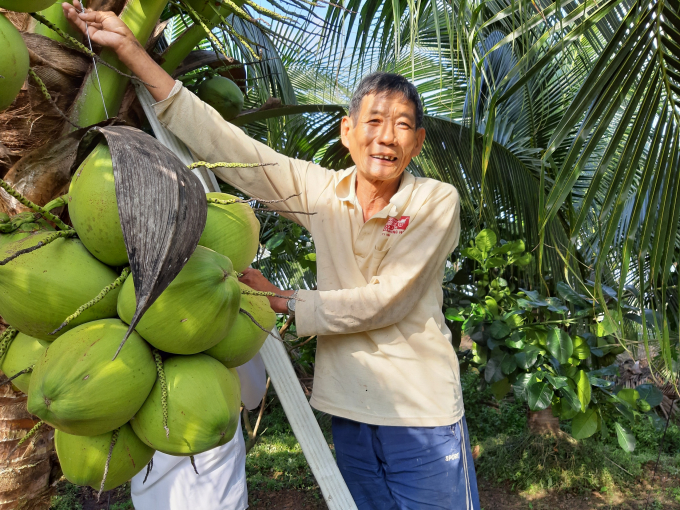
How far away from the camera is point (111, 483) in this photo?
77 cm

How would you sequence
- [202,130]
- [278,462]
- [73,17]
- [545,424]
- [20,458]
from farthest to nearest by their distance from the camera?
[278,462], [545,424], [202,130], [20,458], [73,17]

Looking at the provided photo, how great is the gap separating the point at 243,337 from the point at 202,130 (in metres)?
0.77

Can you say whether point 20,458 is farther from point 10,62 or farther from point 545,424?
point 545,424

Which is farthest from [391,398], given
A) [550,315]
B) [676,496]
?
[676,496]

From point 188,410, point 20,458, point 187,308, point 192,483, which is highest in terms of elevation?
point 187,308

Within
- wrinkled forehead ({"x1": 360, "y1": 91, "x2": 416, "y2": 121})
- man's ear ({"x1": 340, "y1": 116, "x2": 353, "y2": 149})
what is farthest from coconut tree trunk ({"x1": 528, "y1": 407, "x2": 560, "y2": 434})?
wrinkled forehead ({"x1": 360, "y1": 91, "x2": 416, "y2": 121})

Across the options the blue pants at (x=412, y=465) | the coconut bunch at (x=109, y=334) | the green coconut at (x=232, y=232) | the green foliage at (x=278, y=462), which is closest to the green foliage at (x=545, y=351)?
the blue pants at (x=412, y=465)

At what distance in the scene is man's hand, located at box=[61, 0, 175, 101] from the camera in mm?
1100

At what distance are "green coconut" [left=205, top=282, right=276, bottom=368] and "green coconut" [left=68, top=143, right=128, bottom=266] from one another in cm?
17

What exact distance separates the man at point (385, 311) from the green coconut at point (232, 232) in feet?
2.59

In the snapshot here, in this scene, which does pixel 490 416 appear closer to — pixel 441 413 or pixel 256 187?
pixel 441 413

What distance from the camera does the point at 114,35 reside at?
1.13 m

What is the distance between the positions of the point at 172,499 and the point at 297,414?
92 centimetres

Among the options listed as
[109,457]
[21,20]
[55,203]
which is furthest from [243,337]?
[21,20]
